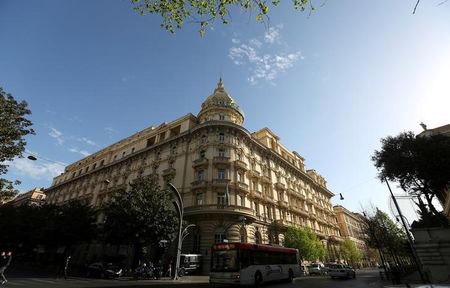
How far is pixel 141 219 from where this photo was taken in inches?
933

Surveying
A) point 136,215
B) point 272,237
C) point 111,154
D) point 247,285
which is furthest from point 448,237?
point 111,154

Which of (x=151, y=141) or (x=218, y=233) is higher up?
(x=151, y=141)

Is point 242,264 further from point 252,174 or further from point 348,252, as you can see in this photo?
point 348,252

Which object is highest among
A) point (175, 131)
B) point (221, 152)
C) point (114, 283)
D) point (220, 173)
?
point (175, 131)

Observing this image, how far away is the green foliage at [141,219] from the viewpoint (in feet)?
78.7

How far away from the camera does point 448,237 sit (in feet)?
54.8

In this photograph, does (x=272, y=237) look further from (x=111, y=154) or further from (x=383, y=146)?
(x=111, y=154)

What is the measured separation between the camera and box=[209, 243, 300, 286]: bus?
49.9 ft

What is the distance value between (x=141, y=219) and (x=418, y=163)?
87.6ft

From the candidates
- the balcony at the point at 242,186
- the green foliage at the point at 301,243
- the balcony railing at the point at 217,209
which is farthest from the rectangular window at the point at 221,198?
the green foliage at the point at 301,243

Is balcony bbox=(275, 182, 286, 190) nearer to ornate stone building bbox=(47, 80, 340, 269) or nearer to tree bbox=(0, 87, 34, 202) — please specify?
ornate stone building bbox=(47, 80, 340, 269)

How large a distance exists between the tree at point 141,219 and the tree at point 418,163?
22.5m

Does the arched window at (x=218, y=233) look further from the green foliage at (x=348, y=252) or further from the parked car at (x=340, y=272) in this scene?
the green foliage at (x=348, y=252)

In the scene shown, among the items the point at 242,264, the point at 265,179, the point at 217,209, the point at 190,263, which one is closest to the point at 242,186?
the point at 217,209
